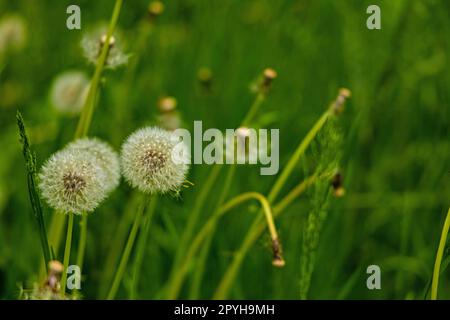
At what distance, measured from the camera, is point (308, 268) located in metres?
1.47

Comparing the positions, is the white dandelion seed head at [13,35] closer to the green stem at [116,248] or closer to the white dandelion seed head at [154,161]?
the green stem at [116,248]

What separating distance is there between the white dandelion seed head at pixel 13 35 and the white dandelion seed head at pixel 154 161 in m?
1.63

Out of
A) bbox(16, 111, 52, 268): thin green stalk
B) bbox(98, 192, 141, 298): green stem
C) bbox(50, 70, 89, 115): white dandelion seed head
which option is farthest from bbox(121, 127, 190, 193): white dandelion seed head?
bbox(50, 70, 89, 115): white dandelion seed head

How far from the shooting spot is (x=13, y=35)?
2.88 m

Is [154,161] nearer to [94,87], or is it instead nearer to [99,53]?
[94,87]

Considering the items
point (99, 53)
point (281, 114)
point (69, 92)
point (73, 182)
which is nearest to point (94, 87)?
point (99, 53)

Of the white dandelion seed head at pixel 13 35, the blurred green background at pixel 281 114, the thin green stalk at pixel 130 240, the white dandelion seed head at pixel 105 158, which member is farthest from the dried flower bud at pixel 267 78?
the white dandelion seed head at pixel 13 35

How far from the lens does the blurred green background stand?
2.17 m

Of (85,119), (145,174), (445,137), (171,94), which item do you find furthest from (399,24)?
(145,174)

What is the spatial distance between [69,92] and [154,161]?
116 cm

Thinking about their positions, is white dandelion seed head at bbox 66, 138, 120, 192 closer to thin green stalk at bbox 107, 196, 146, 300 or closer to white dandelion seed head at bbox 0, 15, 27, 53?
thin green stalk at bbox 107, 196, 146, 300

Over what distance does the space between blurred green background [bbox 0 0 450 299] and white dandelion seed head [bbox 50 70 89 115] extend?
65mm

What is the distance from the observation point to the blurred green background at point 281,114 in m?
2.17
